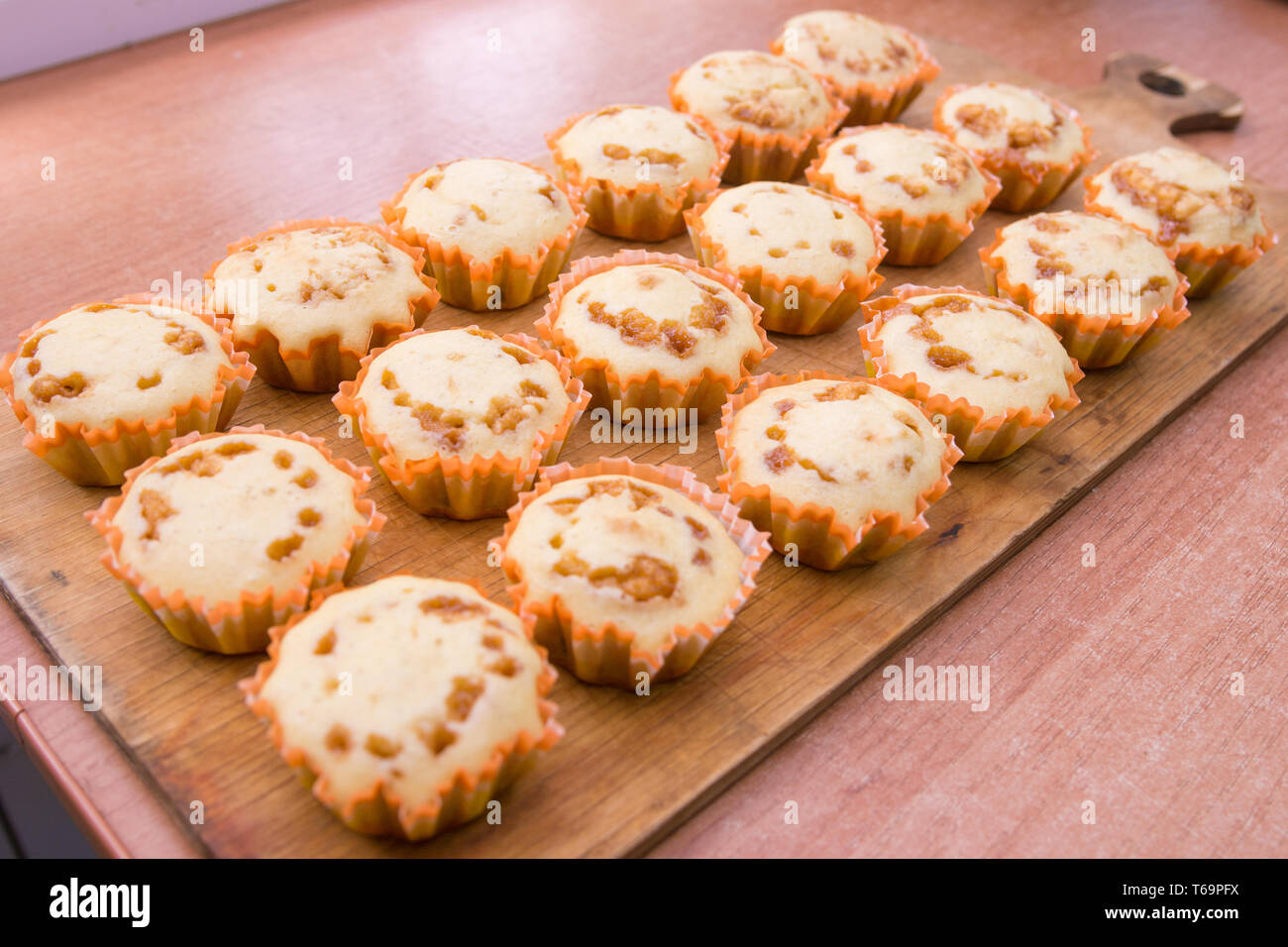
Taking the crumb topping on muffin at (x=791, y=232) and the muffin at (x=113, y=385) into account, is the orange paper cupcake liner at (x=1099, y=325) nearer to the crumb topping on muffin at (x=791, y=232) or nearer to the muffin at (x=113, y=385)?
the crumb topping on muffin at (x=791, y=232)

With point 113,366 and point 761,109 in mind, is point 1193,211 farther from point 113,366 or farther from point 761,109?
point 113,366

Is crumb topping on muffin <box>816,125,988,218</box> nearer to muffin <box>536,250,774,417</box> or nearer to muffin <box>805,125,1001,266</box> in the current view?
muffin <box>805,125,1001,266</box>

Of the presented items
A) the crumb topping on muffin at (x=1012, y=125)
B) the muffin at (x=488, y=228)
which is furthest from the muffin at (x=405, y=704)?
the crumb topping on muffin at (x=1012, y=125)

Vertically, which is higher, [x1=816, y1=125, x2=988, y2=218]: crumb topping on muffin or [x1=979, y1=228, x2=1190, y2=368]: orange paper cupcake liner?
[x1=816, y1=125, x2=988, y2=218]: crumb topping on muffin

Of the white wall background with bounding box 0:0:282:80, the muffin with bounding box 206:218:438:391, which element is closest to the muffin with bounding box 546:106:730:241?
the muffin with bounding box 206:218:438:391

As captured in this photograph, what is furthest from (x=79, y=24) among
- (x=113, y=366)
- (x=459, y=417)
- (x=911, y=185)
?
(x=911, y=185)

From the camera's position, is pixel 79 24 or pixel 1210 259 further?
pixel 79 24
